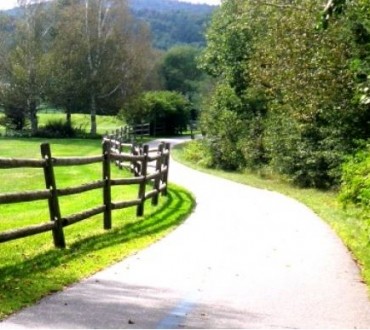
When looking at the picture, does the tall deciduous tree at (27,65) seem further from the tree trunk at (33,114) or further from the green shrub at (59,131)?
the green shrub at (59,131)

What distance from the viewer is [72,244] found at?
417 inches

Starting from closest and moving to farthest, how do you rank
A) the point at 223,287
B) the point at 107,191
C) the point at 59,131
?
1. the point at 223,287
2. the point at 107,191
3. the point at 59,131

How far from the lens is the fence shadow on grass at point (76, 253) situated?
7.60 meters

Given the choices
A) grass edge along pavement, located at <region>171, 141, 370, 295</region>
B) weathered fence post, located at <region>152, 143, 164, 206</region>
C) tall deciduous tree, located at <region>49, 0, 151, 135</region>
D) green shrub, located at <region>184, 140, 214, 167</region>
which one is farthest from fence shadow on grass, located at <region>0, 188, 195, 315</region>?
tall deciduous tree, located at <region>49, 0, 151, 135</region>

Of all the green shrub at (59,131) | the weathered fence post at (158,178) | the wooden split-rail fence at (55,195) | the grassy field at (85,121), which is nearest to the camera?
the wooden split-rail fence at (55,195)

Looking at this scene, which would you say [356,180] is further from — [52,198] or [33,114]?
[33,114]

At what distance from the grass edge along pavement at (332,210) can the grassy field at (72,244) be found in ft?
11.2

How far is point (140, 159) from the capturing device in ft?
50.9

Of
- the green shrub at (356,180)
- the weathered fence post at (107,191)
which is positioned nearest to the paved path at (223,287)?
the green shrub at (356,180)

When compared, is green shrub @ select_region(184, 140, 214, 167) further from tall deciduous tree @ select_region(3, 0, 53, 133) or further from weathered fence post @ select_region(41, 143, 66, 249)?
weathered fence post @ select_region(41, 143, 66, 249)

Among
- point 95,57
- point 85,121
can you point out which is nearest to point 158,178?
point 95,57

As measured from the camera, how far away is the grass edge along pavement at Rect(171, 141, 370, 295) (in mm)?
10659

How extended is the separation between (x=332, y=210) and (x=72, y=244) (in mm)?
8201

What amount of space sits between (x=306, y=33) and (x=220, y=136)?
39.7 feet
